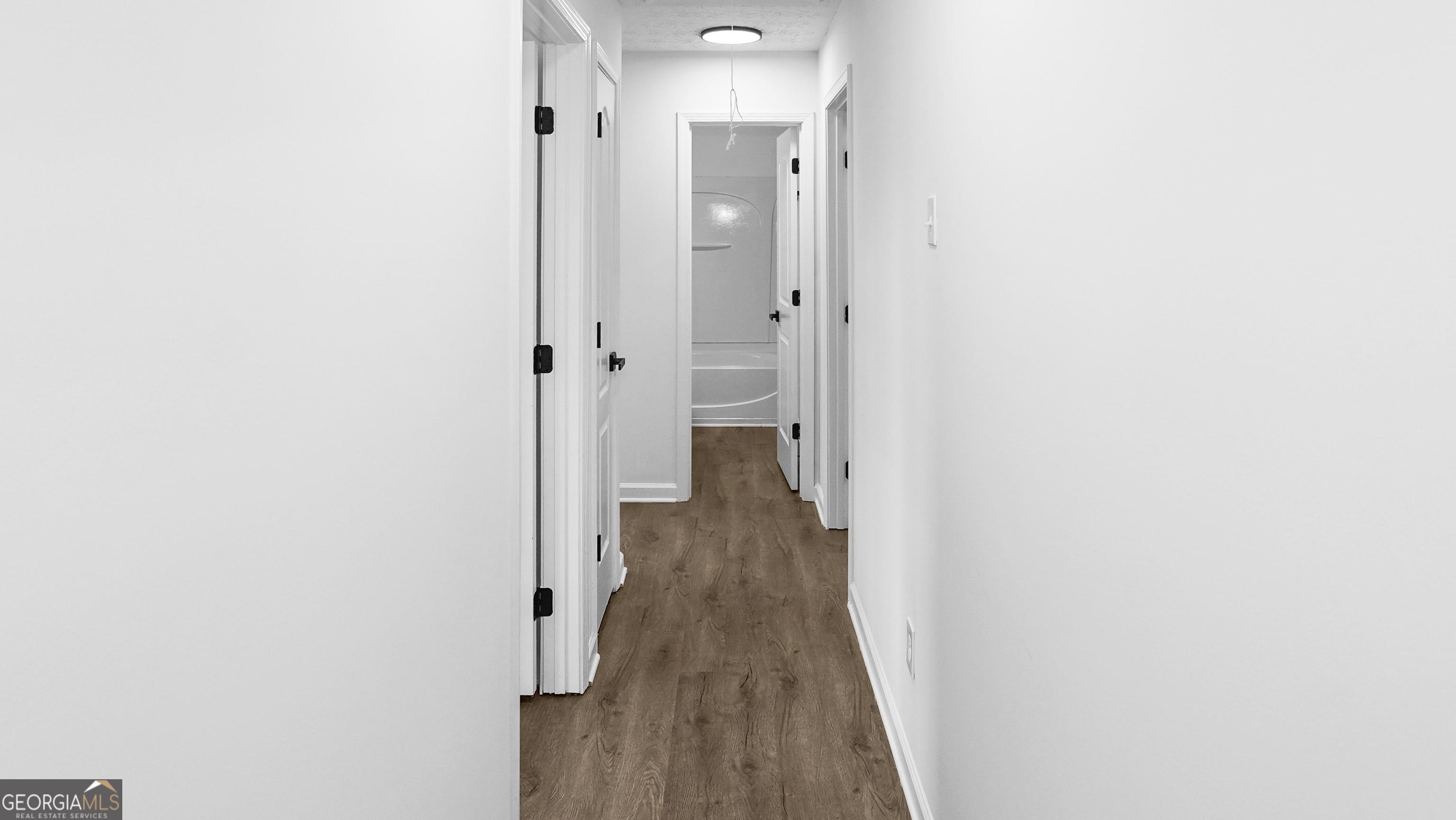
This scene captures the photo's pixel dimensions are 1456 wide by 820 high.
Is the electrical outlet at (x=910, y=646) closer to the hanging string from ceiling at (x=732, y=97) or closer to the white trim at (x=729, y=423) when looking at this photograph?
the hanging string from ceiling at (x=732, y=97)

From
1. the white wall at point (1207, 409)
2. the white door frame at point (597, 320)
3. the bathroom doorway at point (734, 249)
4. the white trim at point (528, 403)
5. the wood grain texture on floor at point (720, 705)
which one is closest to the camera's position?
the white wall at point (1207, 409)

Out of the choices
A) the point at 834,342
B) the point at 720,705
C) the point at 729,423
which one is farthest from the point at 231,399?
the point at 729,423

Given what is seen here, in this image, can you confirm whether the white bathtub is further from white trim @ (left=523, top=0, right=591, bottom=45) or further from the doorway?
white trim @ (left=523, top=0, right=591, bottom=45)

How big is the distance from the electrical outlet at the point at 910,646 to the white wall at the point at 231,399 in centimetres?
124

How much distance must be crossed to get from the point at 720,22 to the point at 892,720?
3.43 meters

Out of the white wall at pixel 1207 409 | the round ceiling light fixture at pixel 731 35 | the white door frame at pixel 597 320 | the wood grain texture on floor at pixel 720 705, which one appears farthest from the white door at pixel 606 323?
the white wall at pixel 1207 409

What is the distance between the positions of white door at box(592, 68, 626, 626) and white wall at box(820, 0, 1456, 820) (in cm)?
164

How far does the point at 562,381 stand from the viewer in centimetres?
300

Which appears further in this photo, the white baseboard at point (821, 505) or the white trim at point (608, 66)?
the white baseboard at point (821, 505)

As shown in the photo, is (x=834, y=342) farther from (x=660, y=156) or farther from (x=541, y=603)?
(x=541, y=603)

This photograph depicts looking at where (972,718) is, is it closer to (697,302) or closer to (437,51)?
(437,51)

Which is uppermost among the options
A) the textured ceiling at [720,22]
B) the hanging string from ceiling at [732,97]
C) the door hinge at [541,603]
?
the textured ceiling at [720,22]

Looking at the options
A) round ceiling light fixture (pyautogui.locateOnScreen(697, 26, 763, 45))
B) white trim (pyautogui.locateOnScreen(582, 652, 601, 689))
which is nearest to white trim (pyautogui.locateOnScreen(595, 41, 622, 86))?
round ceiling light fixture (pyautogui.locateOnScreen(697, 26, 763, 45))

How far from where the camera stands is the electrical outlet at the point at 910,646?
246 centimetres
